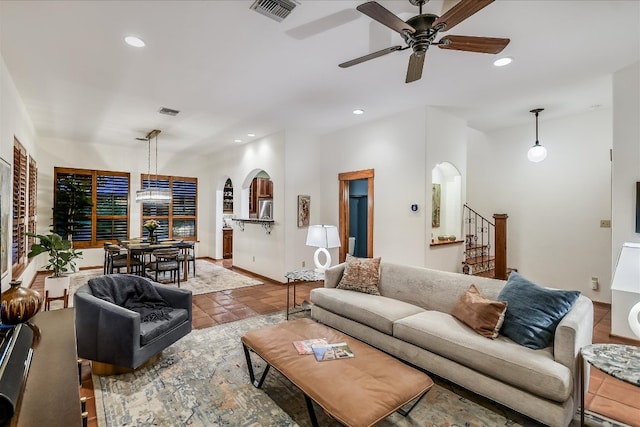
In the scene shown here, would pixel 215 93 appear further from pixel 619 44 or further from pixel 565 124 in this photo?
pixel 565 124

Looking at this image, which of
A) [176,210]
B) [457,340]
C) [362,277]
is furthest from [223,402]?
[176,210]

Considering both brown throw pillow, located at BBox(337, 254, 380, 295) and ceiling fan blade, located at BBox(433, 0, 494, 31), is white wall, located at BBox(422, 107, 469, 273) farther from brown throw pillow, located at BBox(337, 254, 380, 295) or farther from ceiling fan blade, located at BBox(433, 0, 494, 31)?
ceiling fan blade, located at BBox(433, 0, 494, 31)

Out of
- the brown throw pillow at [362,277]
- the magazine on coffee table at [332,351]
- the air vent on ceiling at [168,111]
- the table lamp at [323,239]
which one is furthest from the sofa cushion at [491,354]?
the air vent on ceiling at [168,111]

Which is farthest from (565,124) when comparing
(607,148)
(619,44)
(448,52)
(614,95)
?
(448,52)

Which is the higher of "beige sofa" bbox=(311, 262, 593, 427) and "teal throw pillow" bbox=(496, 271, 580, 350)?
"teal throw pillow" bbox=(496, 271, 580, 350)

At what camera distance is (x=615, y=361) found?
185cm

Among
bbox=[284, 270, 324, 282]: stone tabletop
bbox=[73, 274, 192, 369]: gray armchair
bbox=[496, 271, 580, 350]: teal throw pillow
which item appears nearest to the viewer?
bbox=[496, 271, 580, 350]: teal throw pillow

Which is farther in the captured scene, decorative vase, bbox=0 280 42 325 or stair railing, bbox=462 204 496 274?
stair railing, bbox=462 204 496 274

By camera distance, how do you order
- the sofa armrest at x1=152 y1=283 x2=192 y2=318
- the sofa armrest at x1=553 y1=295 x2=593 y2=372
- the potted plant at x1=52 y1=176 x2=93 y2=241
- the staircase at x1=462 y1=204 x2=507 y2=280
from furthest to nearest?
the potted plant at x1=52 y1=176 x2=93 y2=241, the staircase at x1=462 y1=204 x2=507 y2=280, the sofa armrest at x1=152 y1=283 x2=192 y2=318, the sofa armrest at x1=553 y1=295 x2=593 y2=372

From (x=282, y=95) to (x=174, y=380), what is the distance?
3.34 meters

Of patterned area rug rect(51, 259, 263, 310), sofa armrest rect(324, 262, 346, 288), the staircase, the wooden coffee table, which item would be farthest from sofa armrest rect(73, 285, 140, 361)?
the staircase

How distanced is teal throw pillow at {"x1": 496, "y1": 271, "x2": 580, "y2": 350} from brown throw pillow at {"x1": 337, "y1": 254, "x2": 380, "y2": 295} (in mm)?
1435

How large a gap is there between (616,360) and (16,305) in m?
3.57

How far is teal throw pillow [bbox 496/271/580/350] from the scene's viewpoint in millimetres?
2297
